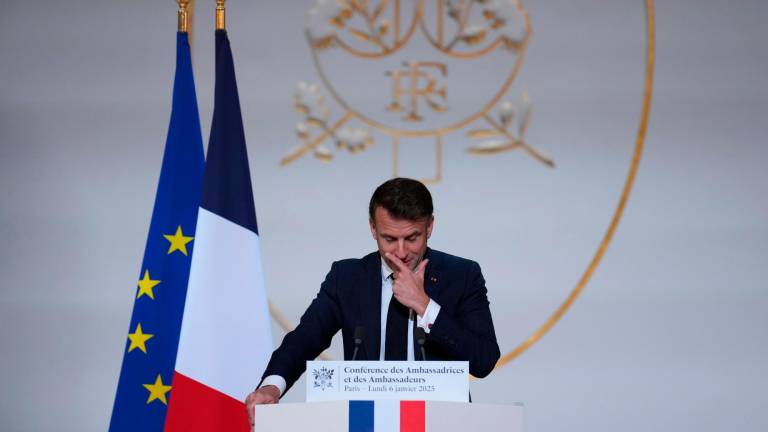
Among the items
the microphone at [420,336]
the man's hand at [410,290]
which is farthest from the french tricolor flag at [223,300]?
the microphone at [420,336]

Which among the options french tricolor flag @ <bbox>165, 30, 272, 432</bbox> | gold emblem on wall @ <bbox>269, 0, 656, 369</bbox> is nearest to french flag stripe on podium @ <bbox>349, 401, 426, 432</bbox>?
french tricolor flag @ <bbox>165, 30, 272, 432</bbox>

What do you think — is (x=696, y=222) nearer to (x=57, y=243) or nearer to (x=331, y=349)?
(x=331, y=349)

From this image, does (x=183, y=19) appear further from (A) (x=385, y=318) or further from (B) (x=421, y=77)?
(A) (x=385, y=318)

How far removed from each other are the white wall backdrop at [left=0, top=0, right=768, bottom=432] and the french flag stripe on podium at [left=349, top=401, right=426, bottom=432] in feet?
7.26

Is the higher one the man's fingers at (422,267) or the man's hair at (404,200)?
the man's hair at (404,200)

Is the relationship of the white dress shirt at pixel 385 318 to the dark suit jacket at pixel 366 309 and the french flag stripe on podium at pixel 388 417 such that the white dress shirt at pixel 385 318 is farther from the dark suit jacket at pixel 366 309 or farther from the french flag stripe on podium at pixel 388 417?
the french flag stripe on podium at pixel 388 417

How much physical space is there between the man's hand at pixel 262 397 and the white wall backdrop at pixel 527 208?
6.16 feet

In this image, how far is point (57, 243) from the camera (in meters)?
4.82

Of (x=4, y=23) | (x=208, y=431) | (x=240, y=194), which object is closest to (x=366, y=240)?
(x=240, y=194)

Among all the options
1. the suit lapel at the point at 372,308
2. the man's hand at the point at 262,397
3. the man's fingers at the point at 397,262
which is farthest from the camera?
the suit lapel at the point at 372,308

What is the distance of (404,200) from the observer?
2.94 metres

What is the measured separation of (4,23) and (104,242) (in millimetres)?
1182

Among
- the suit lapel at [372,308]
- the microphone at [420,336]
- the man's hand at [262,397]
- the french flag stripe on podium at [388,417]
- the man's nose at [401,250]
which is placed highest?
the man's nose at [401,250]

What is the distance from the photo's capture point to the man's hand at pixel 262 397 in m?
2.65
